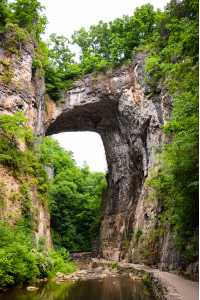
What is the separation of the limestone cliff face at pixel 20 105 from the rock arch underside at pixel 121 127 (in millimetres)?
3231

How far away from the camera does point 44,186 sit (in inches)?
802

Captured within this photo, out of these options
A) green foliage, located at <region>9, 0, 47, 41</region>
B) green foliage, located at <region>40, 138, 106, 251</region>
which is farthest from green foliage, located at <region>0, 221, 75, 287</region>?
green foliage, located at <region>40, 138, 106, 251</region>

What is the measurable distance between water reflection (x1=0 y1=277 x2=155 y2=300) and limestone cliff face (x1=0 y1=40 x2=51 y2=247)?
254 inches

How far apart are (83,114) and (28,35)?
7.98 metres

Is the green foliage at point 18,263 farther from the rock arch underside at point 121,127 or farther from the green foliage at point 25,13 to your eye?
the green foliage at point 25,13

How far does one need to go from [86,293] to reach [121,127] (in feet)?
66.7

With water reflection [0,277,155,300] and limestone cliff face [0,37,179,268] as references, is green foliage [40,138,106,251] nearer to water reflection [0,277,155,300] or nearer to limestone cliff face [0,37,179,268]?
limestone cliff face [0,37,179,268]

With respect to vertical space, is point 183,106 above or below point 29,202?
above

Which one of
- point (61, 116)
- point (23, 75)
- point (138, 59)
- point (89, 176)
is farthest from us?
point (89, 176)

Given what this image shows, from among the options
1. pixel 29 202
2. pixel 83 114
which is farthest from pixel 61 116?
pixel 29 202

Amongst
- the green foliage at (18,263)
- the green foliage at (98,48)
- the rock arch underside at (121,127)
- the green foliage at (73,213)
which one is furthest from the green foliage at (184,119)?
the green foliage at (73,213)

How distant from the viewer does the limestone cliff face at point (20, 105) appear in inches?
663

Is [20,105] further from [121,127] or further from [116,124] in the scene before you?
[116,124]

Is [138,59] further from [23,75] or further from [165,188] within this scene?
[165,188]
